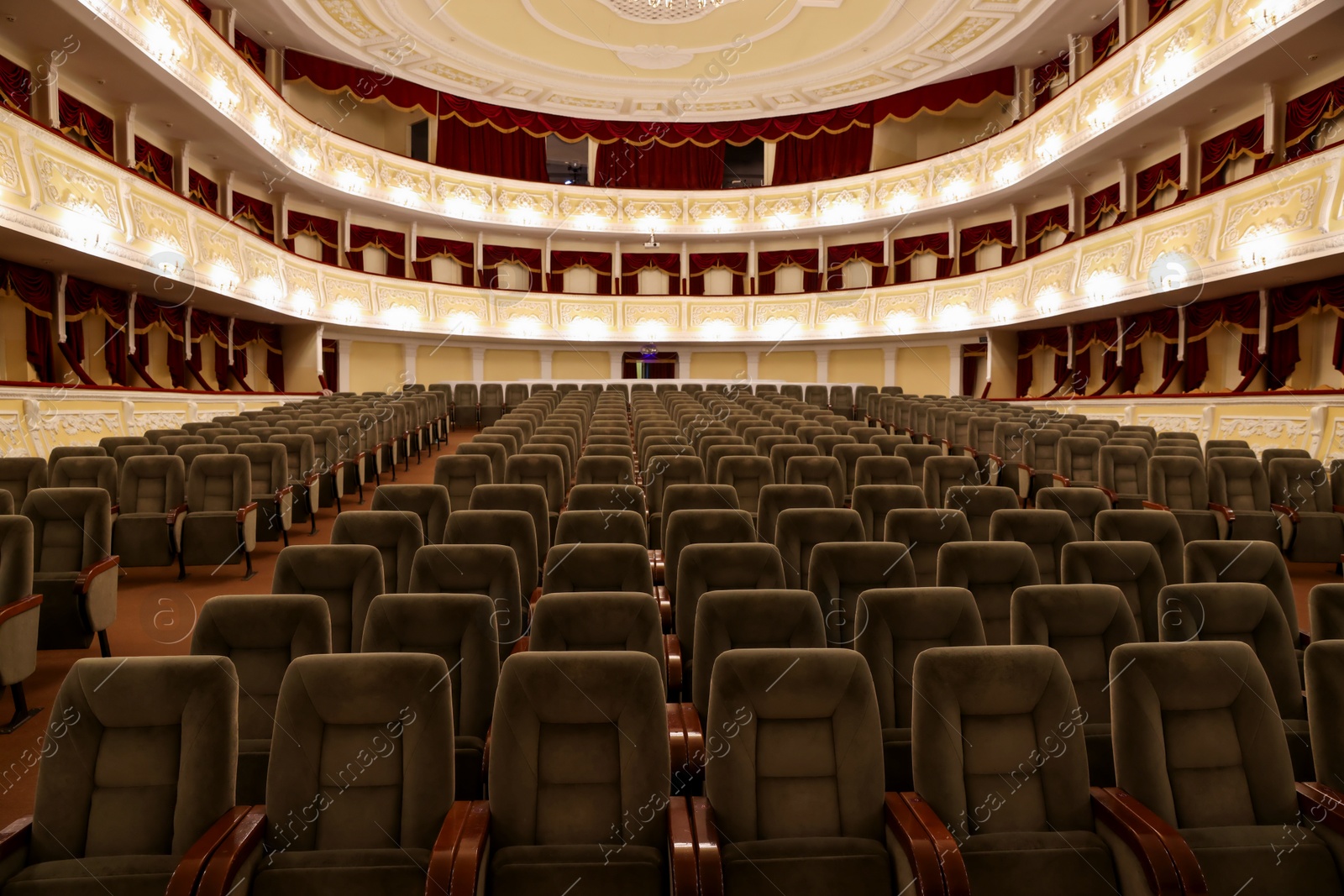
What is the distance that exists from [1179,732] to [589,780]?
1269 mm

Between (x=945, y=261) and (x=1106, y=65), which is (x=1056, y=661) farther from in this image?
(x=945, y=261)

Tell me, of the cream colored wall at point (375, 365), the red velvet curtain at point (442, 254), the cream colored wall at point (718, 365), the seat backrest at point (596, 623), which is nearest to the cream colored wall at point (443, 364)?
the cream colored wall at point (375, 365)

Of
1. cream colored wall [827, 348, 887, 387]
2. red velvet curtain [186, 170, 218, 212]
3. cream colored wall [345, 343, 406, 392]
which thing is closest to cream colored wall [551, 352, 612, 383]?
cream colored wall [345, 343, 406, 392]

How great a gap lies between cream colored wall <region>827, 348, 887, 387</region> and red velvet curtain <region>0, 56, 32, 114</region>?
483 inches

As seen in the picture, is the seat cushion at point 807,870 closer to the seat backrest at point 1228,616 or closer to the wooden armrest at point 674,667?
the wooden armrest at point 674,667

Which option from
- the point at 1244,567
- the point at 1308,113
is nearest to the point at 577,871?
the point at 1244,567

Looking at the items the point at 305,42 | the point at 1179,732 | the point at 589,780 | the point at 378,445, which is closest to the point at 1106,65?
the point at 378,445

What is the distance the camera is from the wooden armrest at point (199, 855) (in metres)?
1.28

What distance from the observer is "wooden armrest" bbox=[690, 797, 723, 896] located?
4.45 feet

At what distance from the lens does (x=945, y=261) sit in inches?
545

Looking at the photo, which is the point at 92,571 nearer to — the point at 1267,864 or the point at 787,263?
the point at 1267,864

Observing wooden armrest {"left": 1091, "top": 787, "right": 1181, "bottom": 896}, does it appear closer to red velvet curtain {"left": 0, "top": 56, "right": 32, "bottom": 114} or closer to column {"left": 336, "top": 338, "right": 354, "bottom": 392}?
red velvet curtain {"left": 0, "top": 56, "right": 32, "bottom": 114}

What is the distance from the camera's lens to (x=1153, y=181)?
970 cm

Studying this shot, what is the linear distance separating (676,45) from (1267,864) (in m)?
14.6
